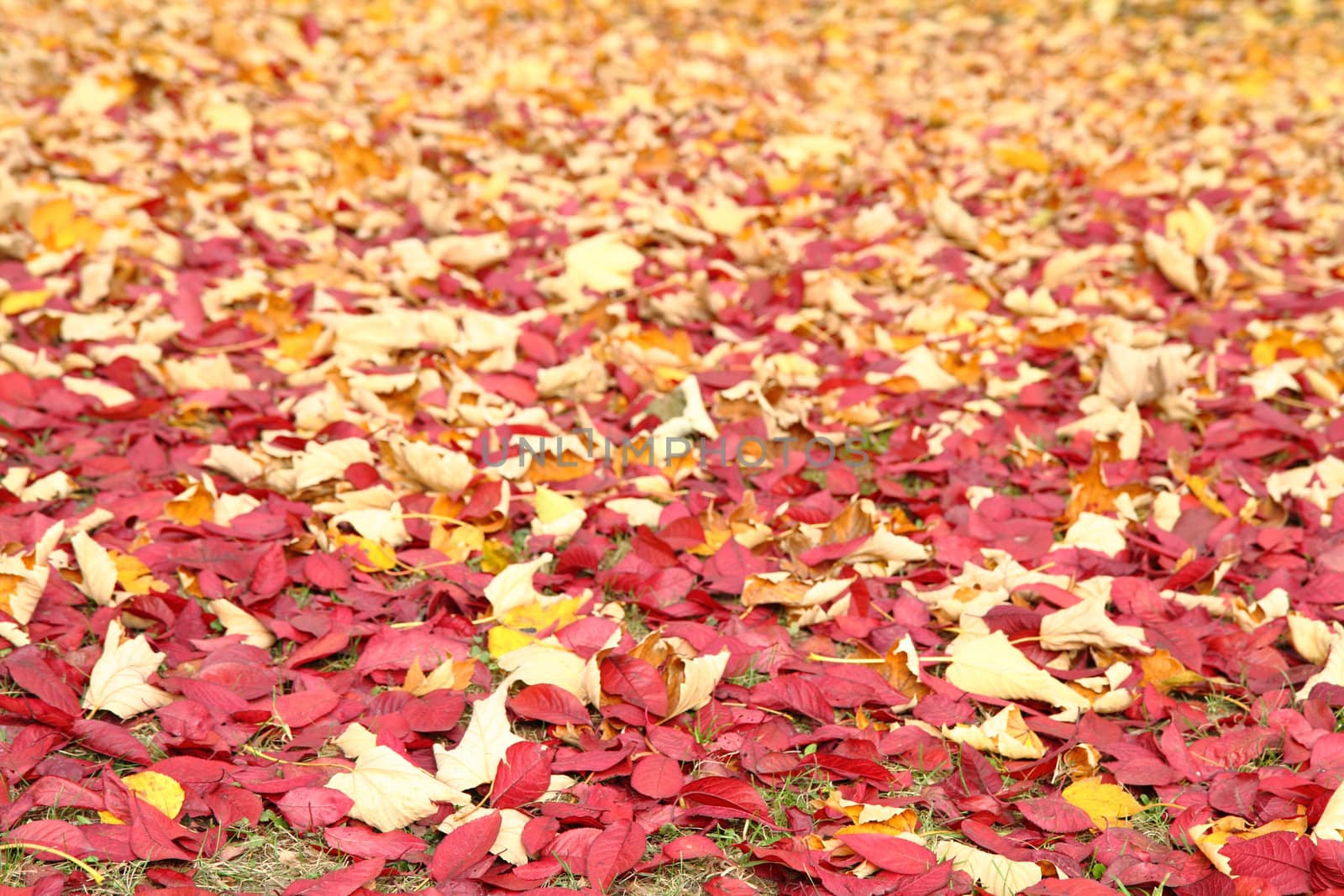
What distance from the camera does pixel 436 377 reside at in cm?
237

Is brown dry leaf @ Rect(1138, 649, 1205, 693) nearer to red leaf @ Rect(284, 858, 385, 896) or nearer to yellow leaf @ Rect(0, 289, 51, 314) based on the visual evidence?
red leaf @ Rect(284, 858, 385, 896)

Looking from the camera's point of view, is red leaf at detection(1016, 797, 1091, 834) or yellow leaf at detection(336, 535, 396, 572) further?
yellow leaf at detection(336, 535, 396, 572)

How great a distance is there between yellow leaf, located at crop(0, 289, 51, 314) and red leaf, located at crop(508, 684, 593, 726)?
167cm

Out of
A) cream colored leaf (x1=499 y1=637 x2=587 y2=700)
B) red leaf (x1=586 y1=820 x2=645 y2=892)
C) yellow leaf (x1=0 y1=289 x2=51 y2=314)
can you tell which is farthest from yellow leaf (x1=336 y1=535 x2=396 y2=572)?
yellow leaf (x1=0 y1=289 x2=51 y2=314)

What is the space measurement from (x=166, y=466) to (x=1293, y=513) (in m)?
2.08

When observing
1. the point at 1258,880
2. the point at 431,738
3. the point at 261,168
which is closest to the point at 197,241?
the point at 261,168

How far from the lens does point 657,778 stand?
4.76 feet

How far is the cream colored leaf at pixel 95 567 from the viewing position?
1676mm

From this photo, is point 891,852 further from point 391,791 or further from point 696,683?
point 391,791

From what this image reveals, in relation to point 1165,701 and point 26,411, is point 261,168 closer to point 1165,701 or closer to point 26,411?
point 26,411

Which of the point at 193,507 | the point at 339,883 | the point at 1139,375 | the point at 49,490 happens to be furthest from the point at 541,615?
the point at 1139,375

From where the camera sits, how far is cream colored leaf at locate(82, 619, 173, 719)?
1.51 meters

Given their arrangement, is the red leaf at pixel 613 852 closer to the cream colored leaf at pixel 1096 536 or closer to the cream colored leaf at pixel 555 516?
the cream colored leaf at pixel 555 516

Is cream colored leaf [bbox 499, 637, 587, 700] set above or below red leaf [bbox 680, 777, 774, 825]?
above
